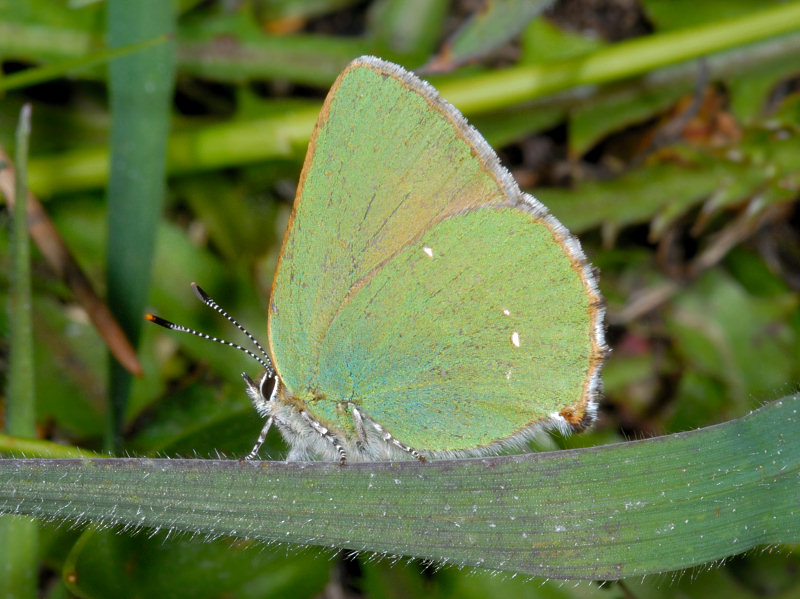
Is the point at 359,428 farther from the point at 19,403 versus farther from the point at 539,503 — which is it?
the point at 19,403

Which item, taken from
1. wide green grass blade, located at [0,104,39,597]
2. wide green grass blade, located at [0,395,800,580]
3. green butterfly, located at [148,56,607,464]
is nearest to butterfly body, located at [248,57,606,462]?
green butterfly, located at [148,56,607,464]

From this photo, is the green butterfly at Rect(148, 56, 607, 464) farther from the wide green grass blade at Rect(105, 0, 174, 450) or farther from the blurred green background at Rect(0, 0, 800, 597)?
the wide green grass blade at Rect(105, 0, 174, 450)

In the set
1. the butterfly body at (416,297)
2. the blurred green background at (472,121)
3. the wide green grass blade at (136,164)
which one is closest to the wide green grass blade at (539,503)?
the butterfly body at (416,297)

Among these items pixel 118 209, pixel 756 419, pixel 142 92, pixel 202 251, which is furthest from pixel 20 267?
pixel 756 419

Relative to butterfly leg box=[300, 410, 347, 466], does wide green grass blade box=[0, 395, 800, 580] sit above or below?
above

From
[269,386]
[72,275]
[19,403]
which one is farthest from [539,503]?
[72,275]

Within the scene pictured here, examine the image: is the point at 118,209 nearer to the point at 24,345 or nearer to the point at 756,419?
the point at 24,345

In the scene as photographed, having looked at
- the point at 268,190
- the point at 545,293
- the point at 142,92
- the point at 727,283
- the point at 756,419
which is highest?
the point at 142,92
